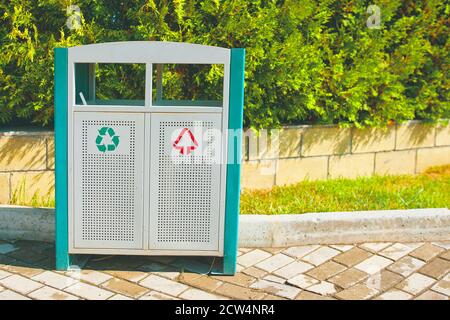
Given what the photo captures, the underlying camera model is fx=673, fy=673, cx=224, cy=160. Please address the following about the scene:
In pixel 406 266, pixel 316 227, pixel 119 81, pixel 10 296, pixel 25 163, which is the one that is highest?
pixel 119 81

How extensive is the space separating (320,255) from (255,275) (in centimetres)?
61

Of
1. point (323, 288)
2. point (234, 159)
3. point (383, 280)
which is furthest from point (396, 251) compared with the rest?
point (234, 159)

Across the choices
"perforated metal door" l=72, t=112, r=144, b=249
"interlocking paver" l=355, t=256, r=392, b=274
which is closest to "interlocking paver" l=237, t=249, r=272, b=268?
"interlocking paver" l=355, t=256, r=392, b=274

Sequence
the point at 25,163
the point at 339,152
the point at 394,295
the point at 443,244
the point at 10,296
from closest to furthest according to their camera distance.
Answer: the point at 10,296
the point at 394,295
the point at 443,244
the point at 25,163
the point at 339,152

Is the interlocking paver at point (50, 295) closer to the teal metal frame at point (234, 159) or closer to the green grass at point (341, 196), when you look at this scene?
the teal metal frame at point (234, 159)

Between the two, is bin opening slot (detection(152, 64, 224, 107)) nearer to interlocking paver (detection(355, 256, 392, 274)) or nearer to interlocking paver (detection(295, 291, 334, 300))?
interlocking paver (detection(355, 256, 392, 274))

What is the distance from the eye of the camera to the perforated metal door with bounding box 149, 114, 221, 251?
14.9 feet

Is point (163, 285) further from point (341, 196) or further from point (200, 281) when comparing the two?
point (341, 196)

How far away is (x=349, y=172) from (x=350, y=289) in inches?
99.3

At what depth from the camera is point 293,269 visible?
484 cm

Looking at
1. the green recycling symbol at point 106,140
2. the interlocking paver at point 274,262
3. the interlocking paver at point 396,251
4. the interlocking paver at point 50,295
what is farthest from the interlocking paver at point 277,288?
the green recycling symbol at point 106,140

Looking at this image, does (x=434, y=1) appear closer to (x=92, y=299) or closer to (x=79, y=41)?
(x=79, y=41)

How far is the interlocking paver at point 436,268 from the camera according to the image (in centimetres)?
476

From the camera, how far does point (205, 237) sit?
468 centimetres
